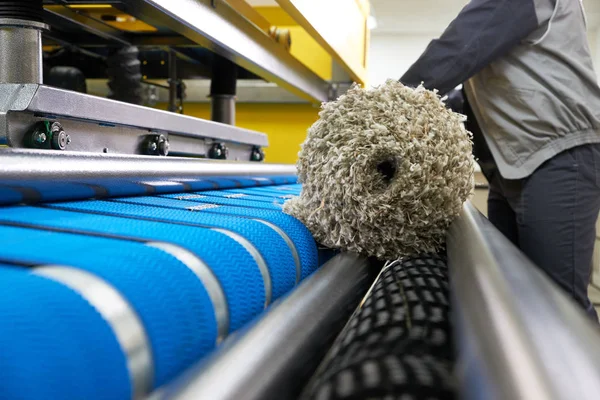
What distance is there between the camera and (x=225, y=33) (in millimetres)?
1396

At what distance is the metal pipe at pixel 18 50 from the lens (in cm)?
95

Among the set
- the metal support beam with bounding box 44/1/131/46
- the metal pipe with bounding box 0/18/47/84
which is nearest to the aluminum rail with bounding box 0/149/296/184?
the metal pipe with bounding box 0/18/47/84

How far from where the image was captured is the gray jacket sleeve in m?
1.16

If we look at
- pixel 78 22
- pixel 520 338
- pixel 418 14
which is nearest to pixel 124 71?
pixel 78 22

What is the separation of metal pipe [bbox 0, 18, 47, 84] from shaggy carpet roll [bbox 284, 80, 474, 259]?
0.63 meters

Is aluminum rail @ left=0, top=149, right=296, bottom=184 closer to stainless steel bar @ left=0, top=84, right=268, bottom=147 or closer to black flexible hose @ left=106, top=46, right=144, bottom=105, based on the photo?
stainless steel bar @ left=0, top=84, right=268, bottom=147

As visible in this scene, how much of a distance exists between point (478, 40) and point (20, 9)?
96 cm

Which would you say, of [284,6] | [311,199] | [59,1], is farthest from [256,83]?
[311,199]

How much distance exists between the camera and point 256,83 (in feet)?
11.6

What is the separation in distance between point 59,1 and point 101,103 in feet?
2.71

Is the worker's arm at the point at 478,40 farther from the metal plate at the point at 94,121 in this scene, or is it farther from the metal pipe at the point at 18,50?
the metal pipe at the point at 18,50

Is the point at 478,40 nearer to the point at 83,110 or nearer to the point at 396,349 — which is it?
the point at 83,110

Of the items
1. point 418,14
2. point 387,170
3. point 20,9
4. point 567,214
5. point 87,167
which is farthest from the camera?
point 418,14

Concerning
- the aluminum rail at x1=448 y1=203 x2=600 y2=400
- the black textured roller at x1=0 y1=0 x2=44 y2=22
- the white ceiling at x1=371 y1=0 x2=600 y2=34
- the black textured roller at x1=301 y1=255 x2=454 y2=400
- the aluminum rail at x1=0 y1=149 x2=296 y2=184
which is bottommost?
the black textured roller at x1=301 y1=255 x2=454 y2=400
